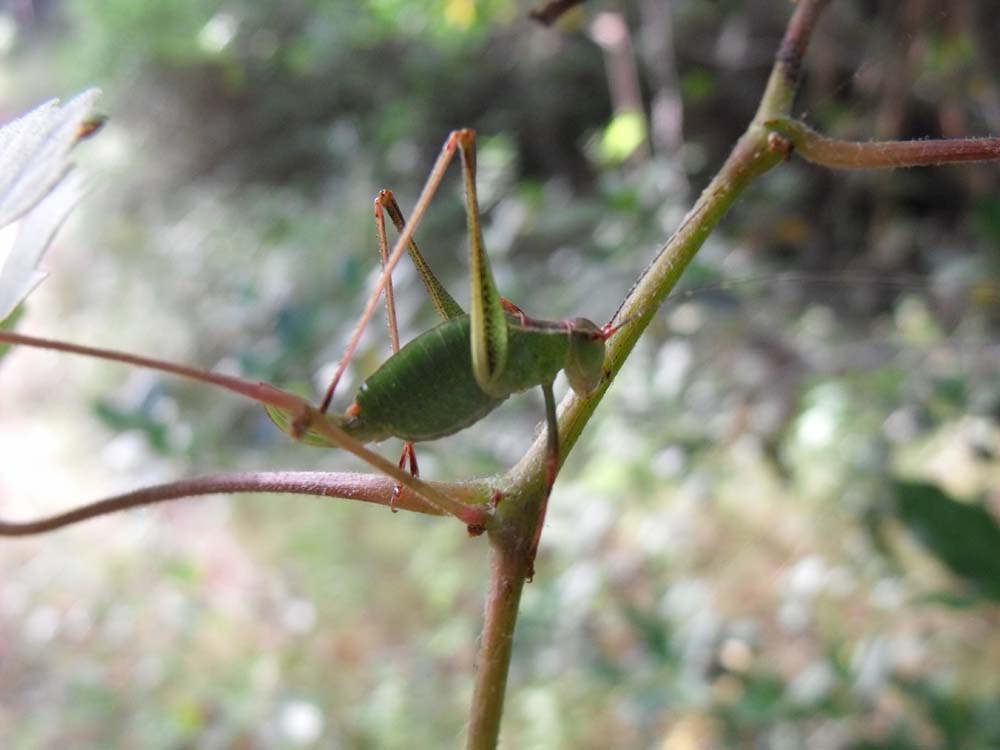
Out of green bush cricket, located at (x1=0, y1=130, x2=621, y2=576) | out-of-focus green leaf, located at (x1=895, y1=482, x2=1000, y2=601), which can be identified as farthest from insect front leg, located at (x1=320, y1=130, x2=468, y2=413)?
out-of-focus green leaf, located at (x1=895, y1=482, x2=1000, y2=601)

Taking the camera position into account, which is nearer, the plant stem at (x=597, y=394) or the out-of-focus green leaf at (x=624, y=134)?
the plant stem at (x=597, y=394)

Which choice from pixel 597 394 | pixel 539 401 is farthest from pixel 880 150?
pixel 539 401

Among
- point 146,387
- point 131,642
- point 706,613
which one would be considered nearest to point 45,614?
point 131,642

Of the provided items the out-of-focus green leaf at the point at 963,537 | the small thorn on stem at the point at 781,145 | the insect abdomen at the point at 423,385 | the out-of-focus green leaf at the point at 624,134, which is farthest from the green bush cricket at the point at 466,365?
the out-of-focus green leaf at the point at 624,134

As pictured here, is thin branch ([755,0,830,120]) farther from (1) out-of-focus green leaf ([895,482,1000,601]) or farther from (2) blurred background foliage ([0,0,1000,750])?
(1) out-of-focus green leaf ([895,482,1000,601])

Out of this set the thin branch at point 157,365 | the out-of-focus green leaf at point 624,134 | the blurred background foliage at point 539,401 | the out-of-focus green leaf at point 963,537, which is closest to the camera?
the thin branch at point 157,365

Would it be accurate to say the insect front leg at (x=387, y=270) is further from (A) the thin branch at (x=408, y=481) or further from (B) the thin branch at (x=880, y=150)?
(B) the thin branch at (x=880, y=150)

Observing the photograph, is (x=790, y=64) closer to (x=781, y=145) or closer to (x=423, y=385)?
(x=781, y=145)
